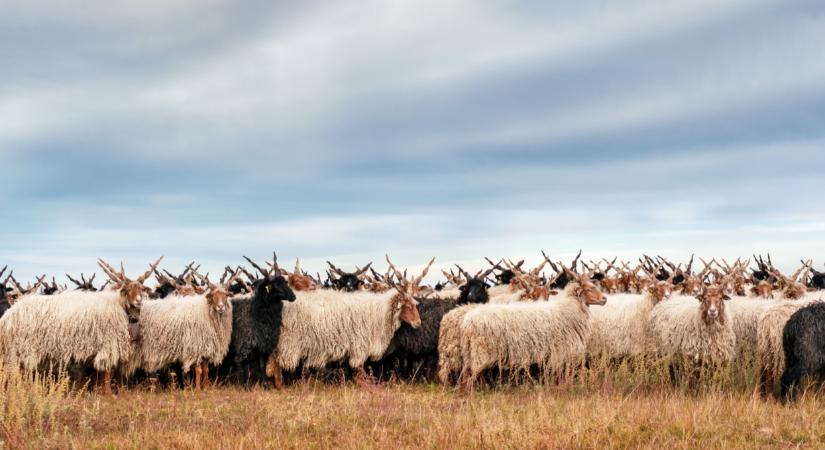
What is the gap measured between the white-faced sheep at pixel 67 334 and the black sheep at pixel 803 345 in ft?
36.6

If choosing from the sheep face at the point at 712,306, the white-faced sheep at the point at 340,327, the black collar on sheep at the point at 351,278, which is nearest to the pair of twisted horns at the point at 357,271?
the black collar on sheep at the point at 351,278

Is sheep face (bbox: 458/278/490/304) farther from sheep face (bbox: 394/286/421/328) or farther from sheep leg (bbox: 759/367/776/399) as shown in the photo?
sheep leg (bbox: 759/367/776/399)

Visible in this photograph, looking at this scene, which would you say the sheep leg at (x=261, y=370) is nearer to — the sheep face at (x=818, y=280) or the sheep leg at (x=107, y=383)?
the sheep leg at (x=107, y=383)

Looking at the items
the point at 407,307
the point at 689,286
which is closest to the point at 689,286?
the point at 689,286

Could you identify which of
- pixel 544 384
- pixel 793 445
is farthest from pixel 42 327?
pixel 793 445

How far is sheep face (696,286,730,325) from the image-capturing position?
1281 cm

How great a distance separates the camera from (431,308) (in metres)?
15.9

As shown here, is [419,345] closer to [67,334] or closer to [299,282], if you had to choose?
[299,282]

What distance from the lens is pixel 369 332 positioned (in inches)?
588

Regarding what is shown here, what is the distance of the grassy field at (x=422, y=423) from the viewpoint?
26.3 feet

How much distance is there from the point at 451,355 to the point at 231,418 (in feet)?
14.9

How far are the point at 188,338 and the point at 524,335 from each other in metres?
6.30

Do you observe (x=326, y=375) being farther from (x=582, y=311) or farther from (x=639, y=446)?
(x=639, y=446)

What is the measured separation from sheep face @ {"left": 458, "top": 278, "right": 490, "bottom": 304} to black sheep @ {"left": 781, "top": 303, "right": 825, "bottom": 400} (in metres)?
6.73
